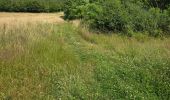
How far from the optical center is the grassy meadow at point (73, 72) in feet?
20.9

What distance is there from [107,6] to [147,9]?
200 centimetres

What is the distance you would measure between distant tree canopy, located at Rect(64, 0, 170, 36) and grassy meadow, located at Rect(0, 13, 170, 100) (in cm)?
485

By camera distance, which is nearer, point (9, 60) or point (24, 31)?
point (9, 60)

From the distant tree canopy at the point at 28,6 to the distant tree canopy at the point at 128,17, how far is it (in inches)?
1052

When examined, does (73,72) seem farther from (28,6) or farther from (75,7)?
(28,6)

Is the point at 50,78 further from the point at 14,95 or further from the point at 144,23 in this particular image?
the point at 144,23

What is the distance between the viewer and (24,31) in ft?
34.7

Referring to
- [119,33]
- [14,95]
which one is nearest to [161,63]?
[14,95]

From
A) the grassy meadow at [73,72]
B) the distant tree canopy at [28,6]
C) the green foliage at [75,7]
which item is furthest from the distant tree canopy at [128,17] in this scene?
the distant tree canopy at [28,6]

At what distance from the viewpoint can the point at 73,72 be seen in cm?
747

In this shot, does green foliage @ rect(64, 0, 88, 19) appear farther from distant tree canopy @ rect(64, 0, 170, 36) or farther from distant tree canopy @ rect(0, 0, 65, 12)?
distant tree canopy @ rect(0, 0, 65, 12)

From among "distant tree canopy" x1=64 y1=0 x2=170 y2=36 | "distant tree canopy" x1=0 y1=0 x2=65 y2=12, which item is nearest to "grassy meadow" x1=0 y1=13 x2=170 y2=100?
"distant tree canopy" x1=64 y1=0 x2=170 y2=36

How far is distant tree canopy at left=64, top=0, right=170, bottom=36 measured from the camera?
15016mm

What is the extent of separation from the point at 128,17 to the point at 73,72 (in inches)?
329
